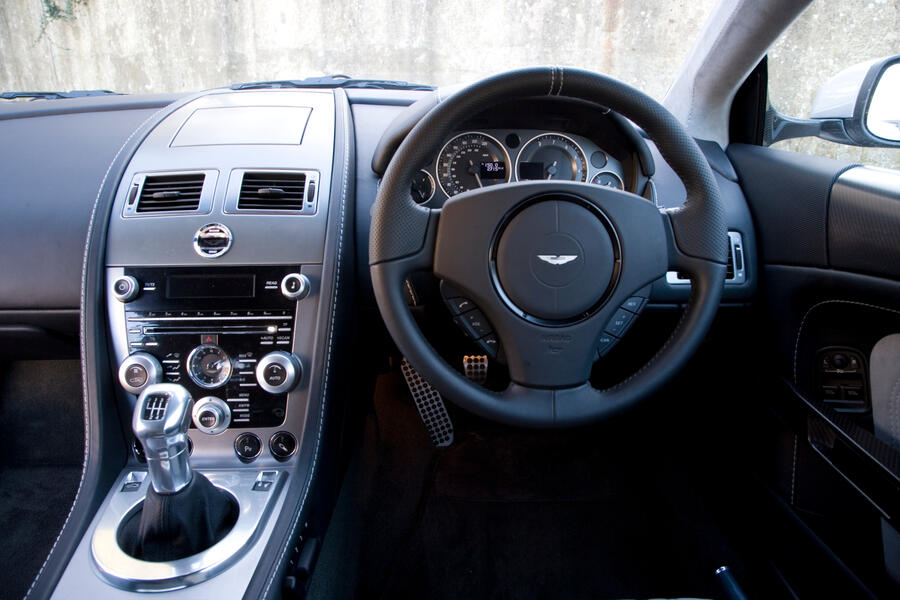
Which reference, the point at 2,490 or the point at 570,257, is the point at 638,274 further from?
the point at 2,490

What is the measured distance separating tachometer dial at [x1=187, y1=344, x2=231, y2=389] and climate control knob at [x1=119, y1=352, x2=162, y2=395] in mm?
75

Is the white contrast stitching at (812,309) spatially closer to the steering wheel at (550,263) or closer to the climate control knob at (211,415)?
the steering wheel at (550,263)

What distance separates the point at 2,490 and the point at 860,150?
268cm

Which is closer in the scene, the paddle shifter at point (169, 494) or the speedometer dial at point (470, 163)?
the paddle shifter at point (169, 494)

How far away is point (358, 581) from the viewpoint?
1636 millimetres

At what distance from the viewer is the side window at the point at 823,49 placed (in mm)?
1573

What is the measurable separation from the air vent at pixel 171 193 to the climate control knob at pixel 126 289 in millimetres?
169

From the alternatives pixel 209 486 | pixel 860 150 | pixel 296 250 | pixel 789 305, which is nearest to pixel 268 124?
pixel 296 250

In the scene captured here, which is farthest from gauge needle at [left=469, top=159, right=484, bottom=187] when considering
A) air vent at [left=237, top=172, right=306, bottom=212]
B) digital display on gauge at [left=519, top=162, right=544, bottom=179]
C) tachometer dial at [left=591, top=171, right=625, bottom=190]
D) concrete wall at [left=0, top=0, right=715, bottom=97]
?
concrete wall at [left=0, top=0, right=715, bottom=97]

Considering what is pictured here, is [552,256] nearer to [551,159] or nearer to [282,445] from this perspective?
[551,159]

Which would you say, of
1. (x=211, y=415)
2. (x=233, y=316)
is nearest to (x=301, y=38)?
(x=233, y=316)

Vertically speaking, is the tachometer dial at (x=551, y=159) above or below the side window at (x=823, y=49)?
below

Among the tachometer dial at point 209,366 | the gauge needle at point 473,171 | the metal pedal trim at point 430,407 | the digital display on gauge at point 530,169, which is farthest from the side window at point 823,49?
the tachometer dial at point 209,366

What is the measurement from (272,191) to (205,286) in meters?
0.25
